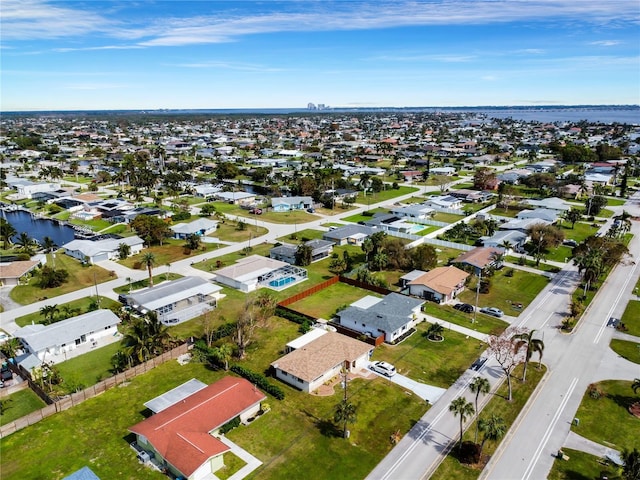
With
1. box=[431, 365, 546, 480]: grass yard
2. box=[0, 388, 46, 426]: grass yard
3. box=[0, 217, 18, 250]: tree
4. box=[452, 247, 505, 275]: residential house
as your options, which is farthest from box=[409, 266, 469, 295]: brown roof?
box=[0, 217, 18, 250]: tree

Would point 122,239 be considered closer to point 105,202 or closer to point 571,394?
point 105,202

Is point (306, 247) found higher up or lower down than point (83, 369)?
higher up

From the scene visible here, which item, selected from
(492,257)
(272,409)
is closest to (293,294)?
(272,409)

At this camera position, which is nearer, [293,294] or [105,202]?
[293,294]

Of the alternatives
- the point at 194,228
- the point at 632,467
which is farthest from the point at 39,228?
the point at 632,467

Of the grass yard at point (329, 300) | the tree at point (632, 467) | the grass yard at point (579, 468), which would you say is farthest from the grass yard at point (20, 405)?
the tree at point (632, 467)

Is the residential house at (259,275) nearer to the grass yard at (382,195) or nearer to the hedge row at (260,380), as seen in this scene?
the hedge row at (260,380)

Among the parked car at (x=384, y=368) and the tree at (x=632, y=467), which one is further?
the parked car at (x=384, y=368)
